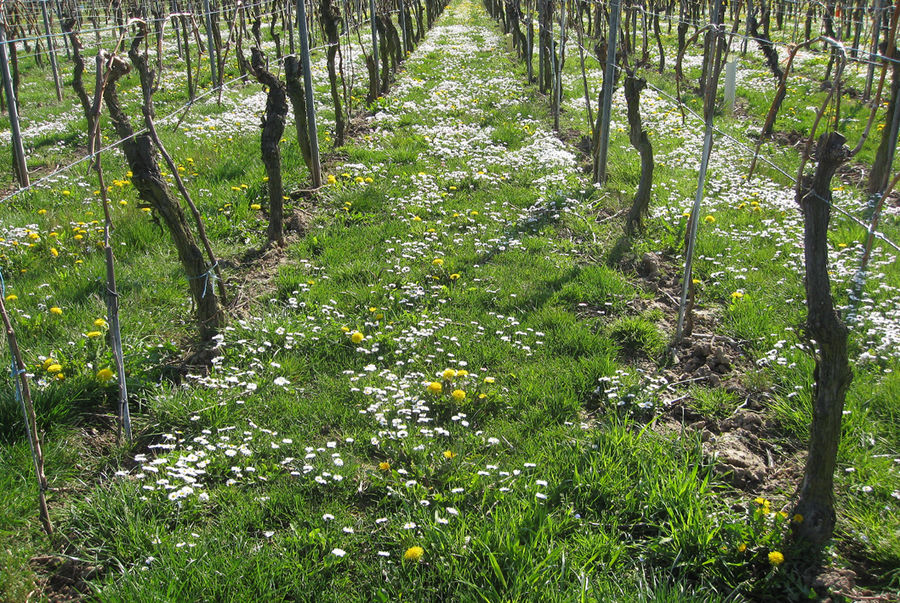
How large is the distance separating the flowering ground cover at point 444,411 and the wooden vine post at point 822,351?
0.17 meters

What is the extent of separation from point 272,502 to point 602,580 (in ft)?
5.17

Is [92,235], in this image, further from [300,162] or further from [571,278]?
[571,278]

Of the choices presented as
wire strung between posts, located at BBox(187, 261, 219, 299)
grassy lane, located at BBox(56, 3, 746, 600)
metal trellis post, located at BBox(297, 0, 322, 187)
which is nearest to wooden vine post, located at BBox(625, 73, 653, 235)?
grassy lane, located at BBox(56, 3, 746, 600)

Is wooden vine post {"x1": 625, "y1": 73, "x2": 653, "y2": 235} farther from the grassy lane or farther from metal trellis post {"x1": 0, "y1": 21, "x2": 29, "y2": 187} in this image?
metal trellis post {"x1": 0, "y1": 21, "x2": 29, "y2": 187}

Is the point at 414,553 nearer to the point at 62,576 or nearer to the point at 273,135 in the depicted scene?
the point at 62,576

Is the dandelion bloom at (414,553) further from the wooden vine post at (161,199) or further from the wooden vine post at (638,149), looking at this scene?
the wooden vine post at (638,149)

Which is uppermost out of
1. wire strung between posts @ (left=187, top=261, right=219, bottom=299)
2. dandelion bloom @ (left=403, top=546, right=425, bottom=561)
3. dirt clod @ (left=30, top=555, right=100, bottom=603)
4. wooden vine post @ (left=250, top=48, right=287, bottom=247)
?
wooden vine post @ (left=250, top=48, right=287, bottom=247)

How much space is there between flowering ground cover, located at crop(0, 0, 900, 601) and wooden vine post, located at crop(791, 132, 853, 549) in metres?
0.17

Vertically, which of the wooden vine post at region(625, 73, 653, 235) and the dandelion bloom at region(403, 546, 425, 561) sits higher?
the wooden vine post at region(625, 73, 653, 235)

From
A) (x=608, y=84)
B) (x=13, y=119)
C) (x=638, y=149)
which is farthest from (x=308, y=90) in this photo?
(x=638, y=149)

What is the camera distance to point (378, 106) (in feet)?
36.4

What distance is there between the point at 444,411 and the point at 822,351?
6.68 ft

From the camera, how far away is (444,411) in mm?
3705

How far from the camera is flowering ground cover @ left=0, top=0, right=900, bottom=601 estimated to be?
2.62 meters
